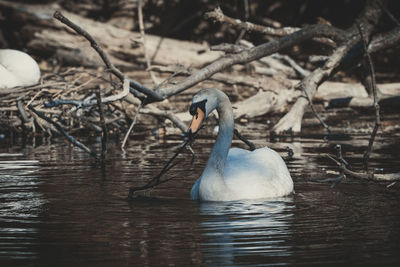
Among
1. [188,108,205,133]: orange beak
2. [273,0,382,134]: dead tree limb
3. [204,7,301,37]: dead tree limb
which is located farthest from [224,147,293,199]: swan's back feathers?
[273,0,382,134]: dead tree limb

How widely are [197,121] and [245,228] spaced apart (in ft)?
4.52

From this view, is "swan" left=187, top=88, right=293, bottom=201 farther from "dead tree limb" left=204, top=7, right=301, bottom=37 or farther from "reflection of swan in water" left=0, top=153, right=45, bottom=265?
"dead tree limb" left=204, top=7, right=301, bottom=37

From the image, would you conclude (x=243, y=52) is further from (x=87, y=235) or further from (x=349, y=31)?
(x=87, y=235)

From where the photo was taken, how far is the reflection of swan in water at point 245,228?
5172 mm

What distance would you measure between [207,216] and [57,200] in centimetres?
170

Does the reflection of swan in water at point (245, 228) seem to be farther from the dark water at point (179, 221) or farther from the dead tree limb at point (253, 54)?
the dead tree limb at point (253, 54)

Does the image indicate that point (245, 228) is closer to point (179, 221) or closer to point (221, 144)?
point (179, 221)

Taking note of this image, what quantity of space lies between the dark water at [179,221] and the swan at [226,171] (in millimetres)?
128

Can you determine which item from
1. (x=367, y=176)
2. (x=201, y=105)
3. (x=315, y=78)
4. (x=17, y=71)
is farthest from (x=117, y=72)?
(x=315, y=78)

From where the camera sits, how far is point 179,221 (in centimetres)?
Answer: 625

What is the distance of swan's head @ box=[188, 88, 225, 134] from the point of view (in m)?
6.92

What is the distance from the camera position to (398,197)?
7.18 metres

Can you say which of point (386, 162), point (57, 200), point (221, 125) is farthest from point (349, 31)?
point (57, 200)

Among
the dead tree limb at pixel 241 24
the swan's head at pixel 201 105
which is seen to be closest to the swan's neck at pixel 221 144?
the swan's head at pixel 201 105
